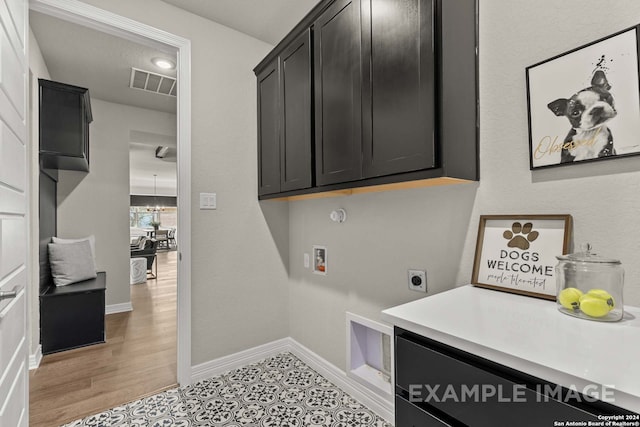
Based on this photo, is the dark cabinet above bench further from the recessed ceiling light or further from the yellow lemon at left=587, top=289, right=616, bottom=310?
the recessed ceiling light

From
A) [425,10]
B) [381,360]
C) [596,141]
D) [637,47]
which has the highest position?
[425,10]

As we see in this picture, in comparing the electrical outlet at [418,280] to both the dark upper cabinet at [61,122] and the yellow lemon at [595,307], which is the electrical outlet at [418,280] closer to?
the yellow lemon at [595,307]

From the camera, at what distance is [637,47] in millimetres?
916

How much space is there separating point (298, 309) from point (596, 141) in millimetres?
2209

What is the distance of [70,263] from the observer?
3111 millimetres

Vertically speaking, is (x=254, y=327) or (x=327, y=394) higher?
(x=254, y=327)

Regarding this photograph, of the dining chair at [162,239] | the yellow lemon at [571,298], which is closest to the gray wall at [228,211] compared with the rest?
the yellow lemon at [571,298]

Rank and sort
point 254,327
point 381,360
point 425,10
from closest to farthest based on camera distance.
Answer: point 425,10, point 381,360, point 254,327

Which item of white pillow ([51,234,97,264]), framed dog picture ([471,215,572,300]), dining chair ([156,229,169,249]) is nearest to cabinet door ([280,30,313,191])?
framed dog picture ([471,215,572,300])

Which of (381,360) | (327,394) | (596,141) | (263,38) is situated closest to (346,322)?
(381,360)

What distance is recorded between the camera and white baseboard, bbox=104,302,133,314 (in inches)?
151

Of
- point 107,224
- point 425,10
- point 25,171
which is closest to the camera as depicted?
point 425,10

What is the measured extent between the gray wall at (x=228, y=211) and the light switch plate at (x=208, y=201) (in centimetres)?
4

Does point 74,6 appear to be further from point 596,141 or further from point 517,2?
point 596,141
